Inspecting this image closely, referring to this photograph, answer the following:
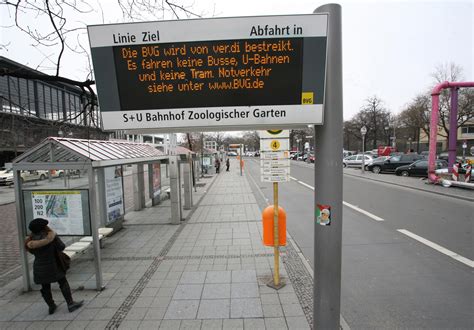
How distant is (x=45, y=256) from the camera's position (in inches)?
137

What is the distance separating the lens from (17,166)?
13.6ft

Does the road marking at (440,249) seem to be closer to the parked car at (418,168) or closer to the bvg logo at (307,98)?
the bvg logo at (307,98)

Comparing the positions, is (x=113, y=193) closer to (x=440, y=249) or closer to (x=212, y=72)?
(x=212, y=72)

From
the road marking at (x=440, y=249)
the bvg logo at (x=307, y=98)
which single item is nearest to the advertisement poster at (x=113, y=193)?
the bvg logo at (x=307, y=98)

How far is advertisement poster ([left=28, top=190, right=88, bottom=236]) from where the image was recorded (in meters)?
4.48

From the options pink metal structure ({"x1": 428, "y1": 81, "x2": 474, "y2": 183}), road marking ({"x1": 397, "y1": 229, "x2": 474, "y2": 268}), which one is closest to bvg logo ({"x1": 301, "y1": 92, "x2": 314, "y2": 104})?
road marking ({"x1": 397, "y1": 229, "x2": 474, "y2": 268})

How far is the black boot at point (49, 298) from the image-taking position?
11.8 feet

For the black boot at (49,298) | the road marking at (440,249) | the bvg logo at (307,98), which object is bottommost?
the road marking at (440,249)

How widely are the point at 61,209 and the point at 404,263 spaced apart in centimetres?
641

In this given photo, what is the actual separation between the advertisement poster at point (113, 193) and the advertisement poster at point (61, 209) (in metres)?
2.55

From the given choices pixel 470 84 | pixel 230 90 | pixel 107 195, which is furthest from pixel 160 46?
pixel 470 84

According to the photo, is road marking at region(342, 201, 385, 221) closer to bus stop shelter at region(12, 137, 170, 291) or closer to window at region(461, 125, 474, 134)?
bus stop shelter at region(12, 137, 170, 291)

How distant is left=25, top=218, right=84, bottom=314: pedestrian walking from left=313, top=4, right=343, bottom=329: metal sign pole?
336 cm

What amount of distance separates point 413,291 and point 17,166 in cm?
650
